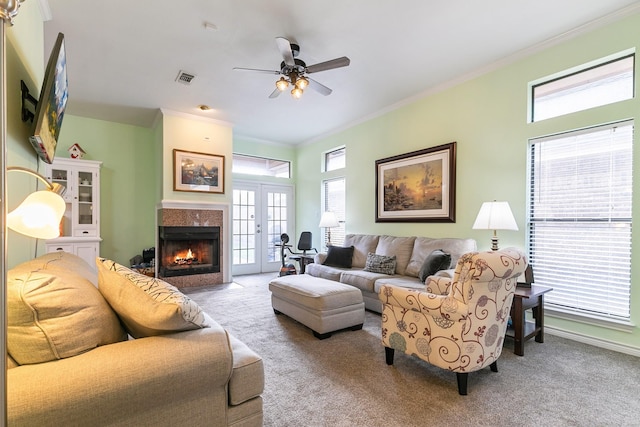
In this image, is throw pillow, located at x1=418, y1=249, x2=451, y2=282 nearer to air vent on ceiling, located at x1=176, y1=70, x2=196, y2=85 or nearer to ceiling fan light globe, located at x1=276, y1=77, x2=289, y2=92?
ceiling fan light globe, located at x1=276, y1=77, x2=289, y2=92

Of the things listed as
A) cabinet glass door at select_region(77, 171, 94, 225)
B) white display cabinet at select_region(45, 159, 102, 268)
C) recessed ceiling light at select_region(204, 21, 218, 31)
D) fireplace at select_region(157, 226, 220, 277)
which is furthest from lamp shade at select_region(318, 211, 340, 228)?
cabinet glass door at select_region(77, 171, 94, 225)

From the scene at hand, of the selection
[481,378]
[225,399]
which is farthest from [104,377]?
[481,378]

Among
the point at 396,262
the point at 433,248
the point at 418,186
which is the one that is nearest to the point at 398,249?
the point at 396,262

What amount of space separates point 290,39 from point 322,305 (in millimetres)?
2677

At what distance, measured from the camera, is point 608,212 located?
9.03 feet

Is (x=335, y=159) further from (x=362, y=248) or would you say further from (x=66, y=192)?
(x=66, y=192)

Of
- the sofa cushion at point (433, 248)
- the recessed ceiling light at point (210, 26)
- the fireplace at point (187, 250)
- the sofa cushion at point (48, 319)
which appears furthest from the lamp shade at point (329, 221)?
the sofa cushion at point (48, 319)

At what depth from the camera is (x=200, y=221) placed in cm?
531

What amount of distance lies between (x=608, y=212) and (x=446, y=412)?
8.07 feet

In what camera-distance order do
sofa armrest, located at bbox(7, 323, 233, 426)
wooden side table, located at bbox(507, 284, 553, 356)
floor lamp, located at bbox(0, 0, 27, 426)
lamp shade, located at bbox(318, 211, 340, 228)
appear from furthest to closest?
Answer: lamp shade, located at bbox(318, 211, 340, 228) < wooden side table, located at bbox(507, 284, 553, 356) < sofa armrest, located at bbox(7, 323, 233, 426) < floor lamp, located at bbox(0, 0, 27, 426)

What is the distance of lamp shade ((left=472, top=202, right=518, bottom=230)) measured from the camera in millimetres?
2973

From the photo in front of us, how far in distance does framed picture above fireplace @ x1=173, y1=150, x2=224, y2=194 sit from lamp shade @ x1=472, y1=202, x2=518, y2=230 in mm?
4356

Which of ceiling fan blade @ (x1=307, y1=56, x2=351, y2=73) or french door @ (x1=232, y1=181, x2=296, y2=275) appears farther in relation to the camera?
french door @ (x1=232, y1=181, x2=296, y2=275)

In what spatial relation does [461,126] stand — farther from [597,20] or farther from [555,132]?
[597,20]
